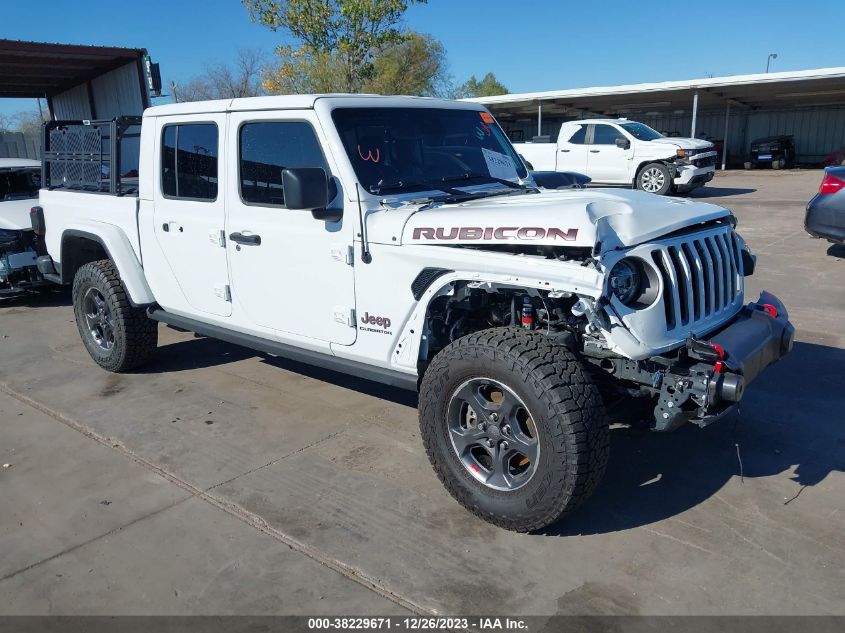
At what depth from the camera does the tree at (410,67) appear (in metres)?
36.8

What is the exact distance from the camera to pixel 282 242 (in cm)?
422

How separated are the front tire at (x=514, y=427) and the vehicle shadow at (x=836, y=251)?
26.6 ft

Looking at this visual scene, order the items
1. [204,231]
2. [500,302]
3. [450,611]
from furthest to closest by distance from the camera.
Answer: [204,231] < [500,302] < [450,611]

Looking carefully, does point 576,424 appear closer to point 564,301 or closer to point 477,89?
point 564,301

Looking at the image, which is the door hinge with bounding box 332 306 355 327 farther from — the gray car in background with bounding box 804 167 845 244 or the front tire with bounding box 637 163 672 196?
the front tire with bounding box 637 163 672 196

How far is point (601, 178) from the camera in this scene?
1681 cm

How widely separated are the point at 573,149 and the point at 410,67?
25.9m

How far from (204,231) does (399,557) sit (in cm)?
→ 268

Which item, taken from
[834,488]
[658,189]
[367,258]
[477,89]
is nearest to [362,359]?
[367,258]

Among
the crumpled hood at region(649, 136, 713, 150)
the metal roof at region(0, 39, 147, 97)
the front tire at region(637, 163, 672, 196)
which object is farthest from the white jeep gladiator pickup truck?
the crumpled hood at region(649, 136, 713, 150)

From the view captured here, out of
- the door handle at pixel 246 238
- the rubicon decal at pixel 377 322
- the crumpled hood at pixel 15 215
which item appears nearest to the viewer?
the rubicon decal at pixel 377 322

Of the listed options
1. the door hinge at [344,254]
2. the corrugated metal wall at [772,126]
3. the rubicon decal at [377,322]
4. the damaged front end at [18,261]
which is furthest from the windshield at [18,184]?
the corrugated metal wall at [772,126]

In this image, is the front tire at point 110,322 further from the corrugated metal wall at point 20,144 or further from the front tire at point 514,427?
the corrugated metal wall at point 20,144

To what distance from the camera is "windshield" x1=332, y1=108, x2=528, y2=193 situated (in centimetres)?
404
